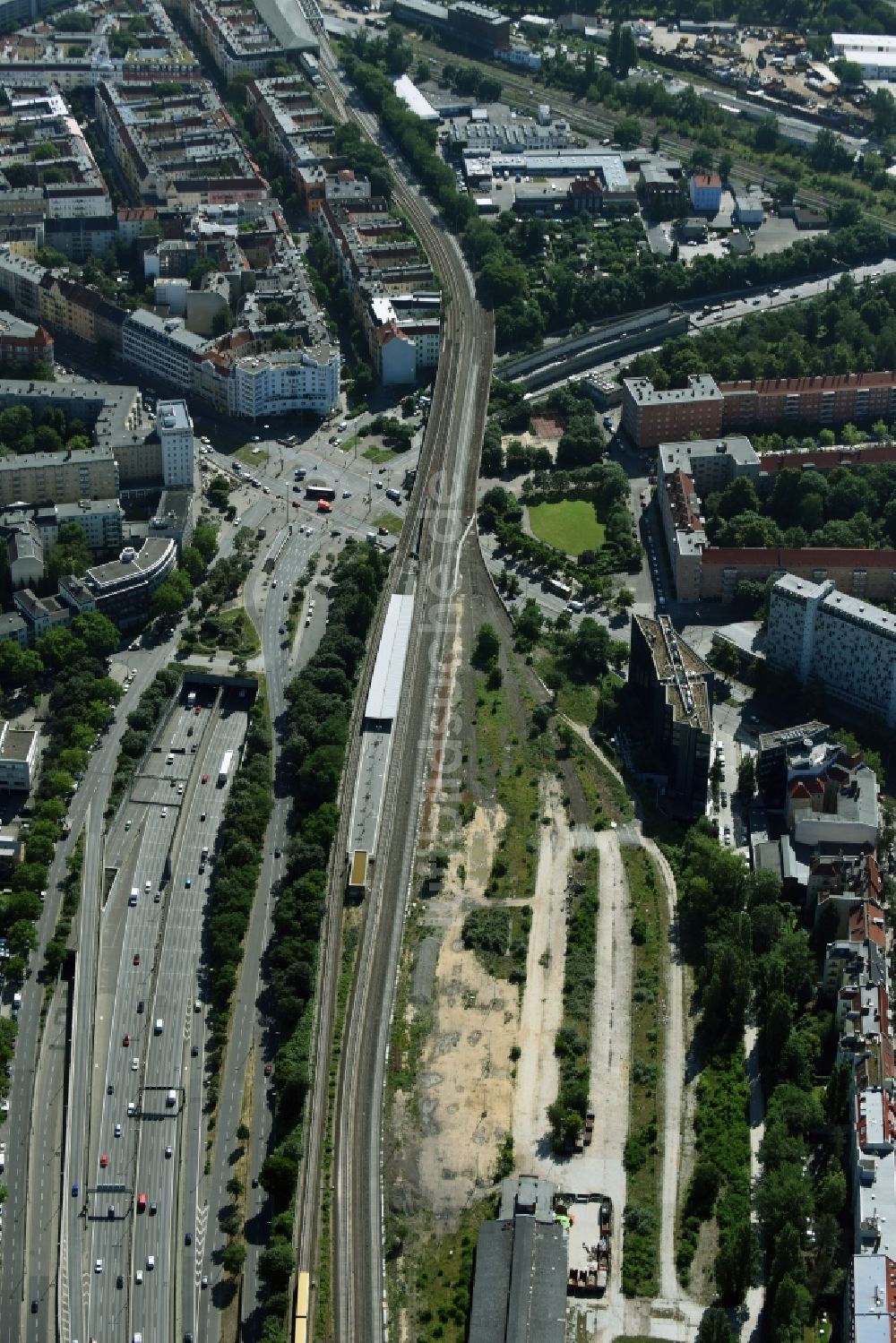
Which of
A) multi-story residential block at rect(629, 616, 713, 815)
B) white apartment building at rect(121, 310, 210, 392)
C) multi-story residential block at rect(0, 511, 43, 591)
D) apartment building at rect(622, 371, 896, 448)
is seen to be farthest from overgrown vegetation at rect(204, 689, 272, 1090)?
apartment building at rect(622, 371, 896, 448)

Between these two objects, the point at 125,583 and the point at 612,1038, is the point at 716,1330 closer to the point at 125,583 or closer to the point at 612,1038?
the point at 612,1038

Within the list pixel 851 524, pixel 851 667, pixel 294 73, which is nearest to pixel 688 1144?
pixel 851 667

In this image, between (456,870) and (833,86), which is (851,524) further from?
(833,86)

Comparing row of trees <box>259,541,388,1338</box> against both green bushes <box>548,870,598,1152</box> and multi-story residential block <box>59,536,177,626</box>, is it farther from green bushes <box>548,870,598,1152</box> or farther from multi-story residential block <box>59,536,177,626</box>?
green bushes <box>548,870,598,1152</box>

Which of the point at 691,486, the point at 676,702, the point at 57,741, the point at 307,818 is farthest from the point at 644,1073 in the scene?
the point at 691,486

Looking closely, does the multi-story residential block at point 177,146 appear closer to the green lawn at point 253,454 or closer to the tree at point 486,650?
the green lawn at point 253,454

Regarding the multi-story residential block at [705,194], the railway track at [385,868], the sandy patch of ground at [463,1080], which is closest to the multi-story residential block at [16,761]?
the railway track at [385,868]
